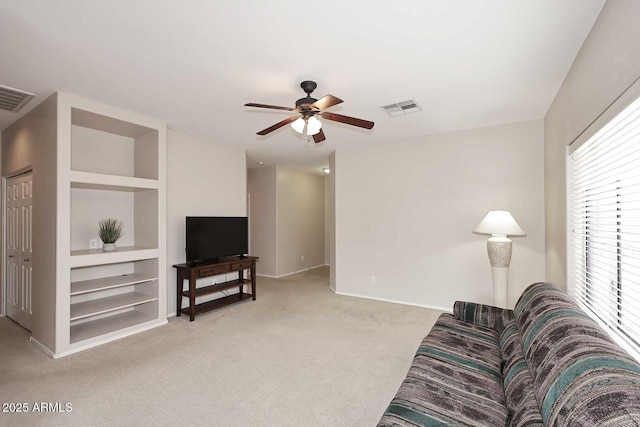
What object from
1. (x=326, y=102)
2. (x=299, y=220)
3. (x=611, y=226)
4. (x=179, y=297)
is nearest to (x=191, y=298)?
(x=179, y=297)

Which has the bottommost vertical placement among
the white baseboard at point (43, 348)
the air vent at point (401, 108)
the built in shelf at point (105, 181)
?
the white baseboard at point (43, 348)

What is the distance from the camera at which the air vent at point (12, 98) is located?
298cm

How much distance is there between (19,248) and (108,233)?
1463 mm

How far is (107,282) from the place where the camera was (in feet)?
12.2

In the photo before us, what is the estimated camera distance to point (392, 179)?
4.96 meters

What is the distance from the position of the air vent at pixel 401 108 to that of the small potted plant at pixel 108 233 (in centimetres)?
352

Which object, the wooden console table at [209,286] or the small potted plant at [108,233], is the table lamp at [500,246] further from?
the small potted plant at [108,233]

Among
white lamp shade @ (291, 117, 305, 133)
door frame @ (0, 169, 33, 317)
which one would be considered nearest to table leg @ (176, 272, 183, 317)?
door frame @ (0, 169, 33, 317)

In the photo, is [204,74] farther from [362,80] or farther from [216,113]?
[362,80]

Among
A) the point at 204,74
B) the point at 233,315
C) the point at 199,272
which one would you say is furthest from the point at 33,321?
the point at 204,74

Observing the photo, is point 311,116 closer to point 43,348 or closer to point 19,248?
point 43,348

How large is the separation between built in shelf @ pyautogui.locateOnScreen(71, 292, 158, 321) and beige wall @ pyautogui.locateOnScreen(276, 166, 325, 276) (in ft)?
10.8

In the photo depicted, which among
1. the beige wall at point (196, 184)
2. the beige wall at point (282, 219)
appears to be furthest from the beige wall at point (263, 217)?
the beige wall at point (196, 184)

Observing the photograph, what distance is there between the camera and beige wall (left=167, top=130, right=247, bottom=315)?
4.32 m
